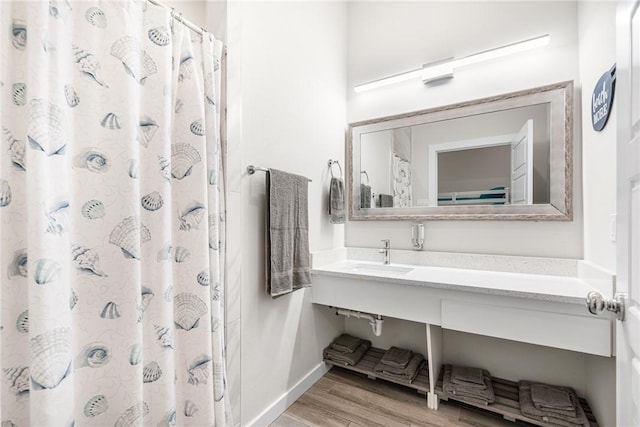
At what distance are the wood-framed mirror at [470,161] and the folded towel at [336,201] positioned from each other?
0.80 feet

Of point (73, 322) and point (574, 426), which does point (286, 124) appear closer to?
→ point (73, 322)

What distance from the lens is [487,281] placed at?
60.6 inches

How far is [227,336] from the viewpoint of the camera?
1.31 m

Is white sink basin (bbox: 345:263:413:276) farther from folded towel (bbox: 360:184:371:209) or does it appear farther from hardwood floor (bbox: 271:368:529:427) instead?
hardwood floor (bbox: 271:368:529:427)

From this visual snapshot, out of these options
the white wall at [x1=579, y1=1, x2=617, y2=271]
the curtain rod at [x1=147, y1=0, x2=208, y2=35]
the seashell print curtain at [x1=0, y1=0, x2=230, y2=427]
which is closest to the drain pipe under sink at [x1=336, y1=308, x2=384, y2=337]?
the seashell print curtain at [x1=0, y1=0, x2=230, y2=427]

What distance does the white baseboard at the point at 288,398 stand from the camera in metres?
1.50

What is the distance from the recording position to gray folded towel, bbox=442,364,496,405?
61.7 inches

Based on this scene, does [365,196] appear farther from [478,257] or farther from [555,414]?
[555,414]

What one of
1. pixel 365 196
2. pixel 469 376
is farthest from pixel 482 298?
pixel 365 196

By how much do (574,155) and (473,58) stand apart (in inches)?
33.7

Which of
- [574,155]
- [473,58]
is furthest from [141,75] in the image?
[574,155]

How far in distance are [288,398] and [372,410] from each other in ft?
1.62

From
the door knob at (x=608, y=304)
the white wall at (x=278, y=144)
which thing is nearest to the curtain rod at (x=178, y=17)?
the white wall at (x=278, y=144)

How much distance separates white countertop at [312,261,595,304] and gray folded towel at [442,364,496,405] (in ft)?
2.06
